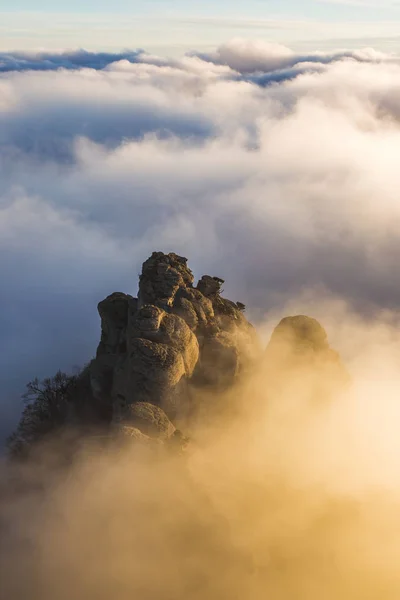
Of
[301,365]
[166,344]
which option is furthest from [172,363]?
[301,365]

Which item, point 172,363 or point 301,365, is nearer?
point 172,363

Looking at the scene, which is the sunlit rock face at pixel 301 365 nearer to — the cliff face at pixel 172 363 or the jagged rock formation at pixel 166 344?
the cliff face at pixel 172 363

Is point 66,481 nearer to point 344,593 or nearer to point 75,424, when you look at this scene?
point 75,424

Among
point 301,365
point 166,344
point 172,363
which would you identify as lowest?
point 172,363

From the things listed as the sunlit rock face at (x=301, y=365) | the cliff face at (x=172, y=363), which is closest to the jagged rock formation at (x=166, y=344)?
the cliff face at (x=172, y=363)

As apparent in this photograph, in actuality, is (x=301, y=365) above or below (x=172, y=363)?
above

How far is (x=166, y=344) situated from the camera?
52312 millimetres

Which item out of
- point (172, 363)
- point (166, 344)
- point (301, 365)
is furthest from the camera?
point (301, 365)

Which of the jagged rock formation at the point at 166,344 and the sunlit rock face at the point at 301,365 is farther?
the sunlit rock face at the point at 301,365

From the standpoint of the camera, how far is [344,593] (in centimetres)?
4028

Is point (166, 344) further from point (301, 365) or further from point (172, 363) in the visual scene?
point (301, 365)

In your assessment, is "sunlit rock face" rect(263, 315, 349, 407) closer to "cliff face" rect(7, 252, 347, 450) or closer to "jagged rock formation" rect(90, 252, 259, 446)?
"cliff face" rect(7, 252, 347, 450)

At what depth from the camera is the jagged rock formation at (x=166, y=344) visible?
2000 inches

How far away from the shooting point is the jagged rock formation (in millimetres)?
50812
